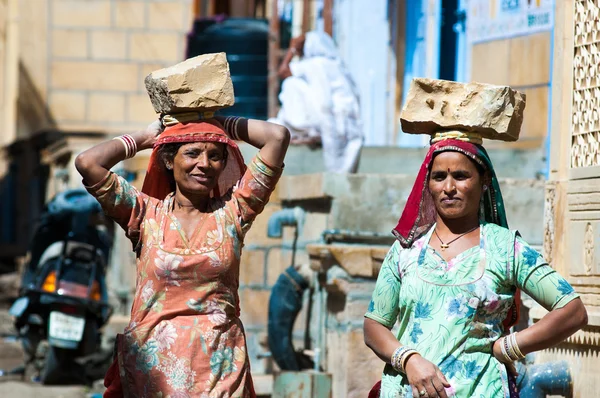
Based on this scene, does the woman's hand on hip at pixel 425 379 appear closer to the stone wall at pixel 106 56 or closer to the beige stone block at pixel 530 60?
the beige stone block at pixel 530 60

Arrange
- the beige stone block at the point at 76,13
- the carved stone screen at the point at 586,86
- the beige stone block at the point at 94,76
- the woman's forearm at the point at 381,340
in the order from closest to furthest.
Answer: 1. the woman's forearm at the point at 381,340
2. the carved stone screen at the point at 586,86
3. the beige stone block at the point at 76,13
4. the beige stone block at the point at 94,76

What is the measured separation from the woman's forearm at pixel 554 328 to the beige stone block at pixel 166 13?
49.3ft

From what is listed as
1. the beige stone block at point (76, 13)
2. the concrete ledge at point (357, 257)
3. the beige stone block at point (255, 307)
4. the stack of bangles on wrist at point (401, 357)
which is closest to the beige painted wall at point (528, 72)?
the beige stone block at point (255, 307)

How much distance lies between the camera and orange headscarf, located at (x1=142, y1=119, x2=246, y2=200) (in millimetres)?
4500

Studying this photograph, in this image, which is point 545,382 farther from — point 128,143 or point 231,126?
point 128,143

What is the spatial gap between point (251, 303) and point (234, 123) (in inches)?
191

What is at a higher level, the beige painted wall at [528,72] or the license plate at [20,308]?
the beige painted wall at [528,72]

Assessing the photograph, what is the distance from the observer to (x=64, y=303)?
982 cm

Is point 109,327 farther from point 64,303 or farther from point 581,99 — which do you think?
point 581,99

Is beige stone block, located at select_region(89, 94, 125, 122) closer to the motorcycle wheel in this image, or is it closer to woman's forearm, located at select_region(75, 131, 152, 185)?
the motorcycle wheel

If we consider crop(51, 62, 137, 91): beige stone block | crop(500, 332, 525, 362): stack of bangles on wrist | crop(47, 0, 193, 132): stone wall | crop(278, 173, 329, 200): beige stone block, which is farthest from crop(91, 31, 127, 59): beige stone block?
crop(500, 332, 525, 362): stack of bangles on wrist

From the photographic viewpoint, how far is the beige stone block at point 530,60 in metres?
9.51

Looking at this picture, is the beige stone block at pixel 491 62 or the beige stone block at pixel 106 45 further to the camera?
the beige stone block at pixel 106 45

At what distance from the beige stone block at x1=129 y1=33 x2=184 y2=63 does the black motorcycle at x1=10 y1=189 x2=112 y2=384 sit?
26.7ft
